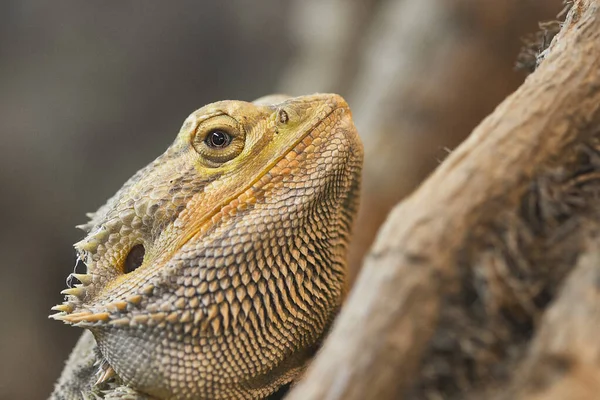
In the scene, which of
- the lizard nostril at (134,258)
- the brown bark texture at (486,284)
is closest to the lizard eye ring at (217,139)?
the lizard nostril at (134,258)

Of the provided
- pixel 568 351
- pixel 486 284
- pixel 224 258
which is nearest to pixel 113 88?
pixel 224 258

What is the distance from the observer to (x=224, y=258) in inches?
73.2

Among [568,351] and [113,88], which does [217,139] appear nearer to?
[568,351]

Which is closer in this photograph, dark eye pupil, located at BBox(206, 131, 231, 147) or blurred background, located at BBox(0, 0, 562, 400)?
dark eye pupil, located at BBox(206, 131, 231, 147)

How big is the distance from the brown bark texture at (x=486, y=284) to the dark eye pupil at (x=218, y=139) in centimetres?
92

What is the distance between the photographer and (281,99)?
7.70ft

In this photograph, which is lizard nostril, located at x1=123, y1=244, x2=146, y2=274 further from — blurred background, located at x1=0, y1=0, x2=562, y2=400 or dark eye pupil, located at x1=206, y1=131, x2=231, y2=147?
blurred background, located at x1=0, y1=0, x2=562, y2=400

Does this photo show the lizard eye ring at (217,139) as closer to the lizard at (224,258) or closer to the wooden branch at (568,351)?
the lizard at (224,258)

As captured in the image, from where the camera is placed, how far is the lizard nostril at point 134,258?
2043 mm

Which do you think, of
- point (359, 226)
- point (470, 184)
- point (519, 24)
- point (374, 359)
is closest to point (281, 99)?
point (470, 184)

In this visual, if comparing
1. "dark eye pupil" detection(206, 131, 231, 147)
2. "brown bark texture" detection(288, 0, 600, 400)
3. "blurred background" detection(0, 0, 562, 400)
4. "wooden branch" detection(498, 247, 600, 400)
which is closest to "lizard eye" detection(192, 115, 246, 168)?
"dark eye pupil" detection(206, 131, 231, 147)

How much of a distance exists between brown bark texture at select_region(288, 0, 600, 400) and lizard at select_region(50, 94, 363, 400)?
2.29ft

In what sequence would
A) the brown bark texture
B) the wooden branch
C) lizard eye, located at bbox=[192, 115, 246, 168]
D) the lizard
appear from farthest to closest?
1. lizard eye, located at bbox=[192, 115, 246, 168]
2. the lizard
3. the brown bark texture
4. the wooden branch

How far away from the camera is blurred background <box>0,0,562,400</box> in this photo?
15.8 feet
